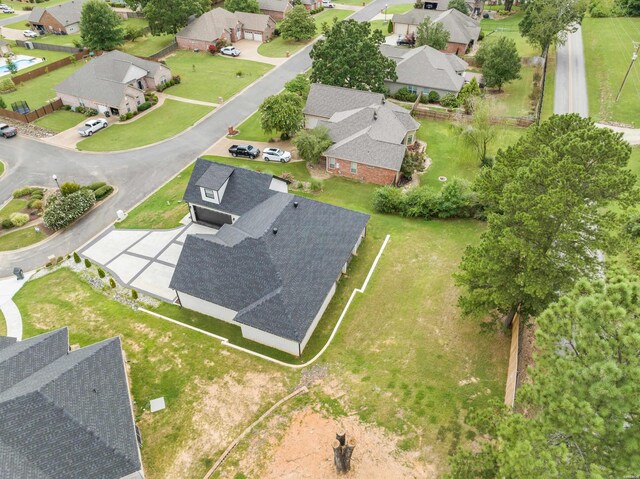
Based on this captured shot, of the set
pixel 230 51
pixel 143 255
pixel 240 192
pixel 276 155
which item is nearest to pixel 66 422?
pixel 143 255

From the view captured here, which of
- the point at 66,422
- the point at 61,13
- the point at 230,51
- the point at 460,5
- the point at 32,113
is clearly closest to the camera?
the point at 66,422

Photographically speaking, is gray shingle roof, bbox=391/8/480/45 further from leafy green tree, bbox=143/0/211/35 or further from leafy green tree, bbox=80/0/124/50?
leafy green tree, bbox=80/0/124/50

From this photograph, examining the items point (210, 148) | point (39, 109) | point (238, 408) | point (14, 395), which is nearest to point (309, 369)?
point (238, 408)

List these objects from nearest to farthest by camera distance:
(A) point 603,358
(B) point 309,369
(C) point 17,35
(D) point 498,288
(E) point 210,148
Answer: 1. (A) point 603,358
2. (D) point 498,288
3. (B) point 309,369
4. (E) point 210,148
5. (C) point 17,35

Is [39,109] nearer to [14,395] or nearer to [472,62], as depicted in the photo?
[14,395]

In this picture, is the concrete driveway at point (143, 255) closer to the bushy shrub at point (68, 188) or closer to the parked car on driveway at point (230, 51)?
the bushy shrub at point (68, 188)

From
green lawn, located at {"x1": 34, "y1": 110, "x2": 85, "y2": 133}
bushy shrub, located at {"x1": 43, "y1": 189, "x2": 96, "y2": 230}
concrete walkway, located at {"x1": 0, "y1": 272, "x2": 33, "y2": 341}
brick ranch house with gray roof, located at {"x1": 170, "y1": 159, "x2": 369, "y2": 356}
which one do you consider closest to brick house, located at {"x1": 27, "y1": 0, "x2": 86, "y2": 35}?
green lawn, located at {"x1": 34, "y1": 110, "x2": 85, "y2": 133}

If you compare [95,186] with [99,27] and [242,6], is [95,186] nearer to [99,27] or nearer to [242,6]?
[99,27]
